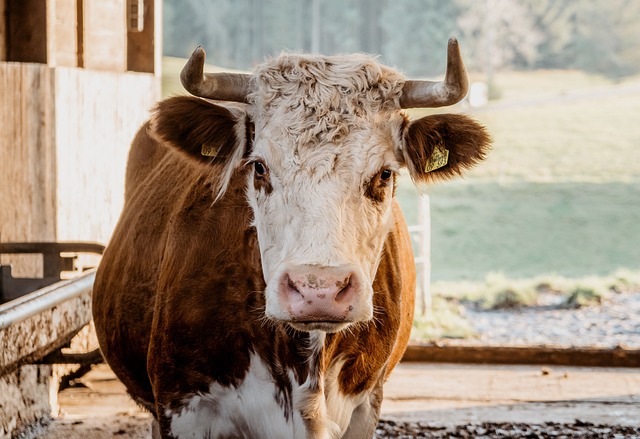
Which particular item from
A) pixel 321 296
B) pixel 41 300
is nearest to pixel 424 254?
pixel 41 300

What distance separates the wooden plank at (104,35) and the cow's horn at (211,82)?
3.22 meters

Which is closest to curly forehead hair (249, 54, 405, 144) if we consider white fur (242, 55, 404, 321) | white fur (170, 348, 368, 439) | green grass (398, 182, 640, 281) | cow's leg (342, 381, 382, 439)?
white fur (242, 55, 404, 321)

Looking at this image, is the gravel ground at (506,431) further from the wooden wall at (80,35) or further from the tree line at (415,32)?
the tree line at (415,32)

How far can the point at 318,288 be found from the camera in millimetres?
2521

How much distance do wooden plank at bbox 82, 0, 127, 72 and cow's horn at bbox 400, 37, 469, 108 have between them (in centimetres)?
356

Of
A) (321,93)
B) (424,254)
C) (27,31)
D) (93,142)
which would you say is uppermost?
(27,31)

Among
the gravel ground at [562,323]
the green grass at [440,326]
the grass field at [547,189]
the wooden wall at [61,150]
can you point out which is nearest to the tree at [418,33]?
the grass field at [547,189]

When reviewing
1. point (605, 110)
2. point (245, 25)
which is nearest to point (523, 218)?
point (605, 110)

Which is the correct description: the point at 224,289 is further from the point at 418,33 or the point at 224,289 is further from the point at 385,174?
the point at 418,33

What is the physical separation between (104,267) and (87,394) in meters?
1.80

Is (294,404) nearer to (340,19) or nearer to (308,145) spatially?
(308,145)

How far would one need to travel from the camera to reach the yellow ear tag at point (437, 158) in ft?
10.5

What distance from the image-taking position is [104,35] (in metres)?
6.45

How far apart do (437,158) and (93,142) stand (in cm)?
326
